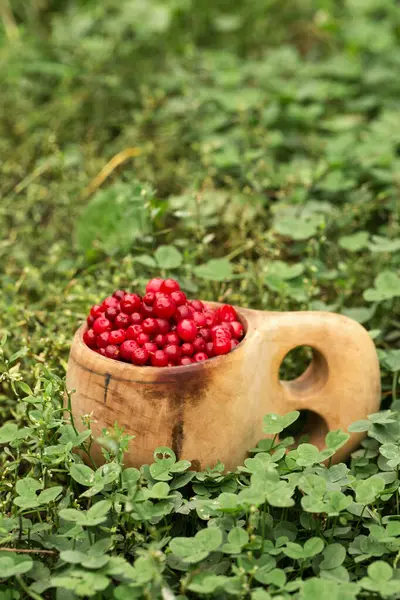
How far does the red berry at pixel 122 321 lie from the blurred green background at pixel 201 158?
28 cm

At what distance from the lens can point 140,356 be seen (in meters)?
1.38

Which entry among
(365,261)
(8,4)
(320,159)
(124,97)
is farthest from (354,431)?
(8,4)

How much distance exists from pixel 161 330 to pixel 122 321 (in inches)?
3.1

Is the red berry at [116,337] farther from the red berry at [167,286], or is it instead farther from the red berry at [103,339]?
the red berry at [167,286]

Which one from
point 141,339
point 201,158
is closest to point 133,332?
point 141,339

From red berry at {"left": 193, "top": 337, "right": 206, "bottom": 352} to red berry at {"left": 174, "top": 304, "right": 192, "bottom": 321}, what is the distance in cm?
5

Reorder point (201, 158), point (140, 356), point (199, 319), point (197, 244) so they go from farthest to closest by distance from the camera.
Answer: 1. point (201, 158)
2. point (197, 244)
3. point (199, 319)
4. point (140, 356)

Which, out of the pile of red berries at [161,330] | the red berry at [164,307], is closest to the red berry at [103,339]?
the pile of red berries at [161,330]

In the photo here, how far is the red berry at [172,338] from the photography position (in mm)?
1417

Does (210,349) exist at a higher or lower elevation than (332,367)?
higher

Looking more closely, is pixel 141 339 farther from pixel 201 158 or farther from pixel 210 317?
pixel 201 158

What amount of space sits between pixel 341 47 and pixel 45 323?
2.13 meters

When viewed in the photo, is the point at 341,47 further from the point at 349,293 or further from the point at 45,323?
the point at 45,323

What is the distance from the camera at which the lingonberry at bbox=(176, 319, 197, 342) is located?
142cm
